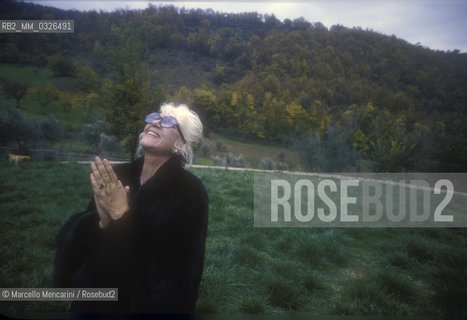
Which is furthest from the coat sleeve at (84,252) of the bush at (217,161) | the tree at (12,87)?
the bush at (217,161)

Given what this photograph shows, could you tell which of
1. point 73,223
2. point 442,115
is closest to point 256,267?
point 73,223

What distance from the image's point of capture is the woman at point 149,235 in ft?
3.52

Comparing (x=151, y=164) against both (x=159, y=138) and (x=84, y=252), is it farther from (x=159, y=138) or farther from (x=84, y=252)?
(x=84, y=252)

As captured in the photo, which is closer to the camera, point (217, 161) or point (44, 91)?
point (44, 91)

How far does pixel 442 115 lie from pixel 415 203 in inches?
42.4

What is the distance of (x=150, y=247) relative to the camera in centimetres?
112

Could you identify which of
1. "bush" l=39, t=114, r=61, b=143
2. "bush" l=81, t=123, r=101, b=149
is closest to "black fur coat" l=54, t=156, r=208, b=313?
"bush" l=81, t=123, r=101, b=149

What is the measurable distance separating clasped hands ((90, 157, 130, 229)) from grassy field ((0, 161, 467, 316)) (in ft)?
4.02

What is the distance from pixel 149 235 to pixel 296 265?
1.74 metres

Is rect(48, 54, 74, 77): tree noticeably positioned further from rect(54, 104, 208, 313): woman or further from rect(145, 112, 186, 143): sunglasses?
rect(54, 104, 208, 313): woman

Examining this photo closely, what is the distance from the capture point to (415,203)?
2.52 meters

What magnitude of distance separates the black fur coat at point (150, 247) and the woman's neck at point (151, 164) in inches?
3.0

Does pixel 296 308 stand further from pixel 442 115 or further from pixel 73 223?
pixel 442 115

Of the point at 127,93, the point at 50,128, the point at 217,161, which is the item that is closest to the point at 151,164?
the point at 127,93
